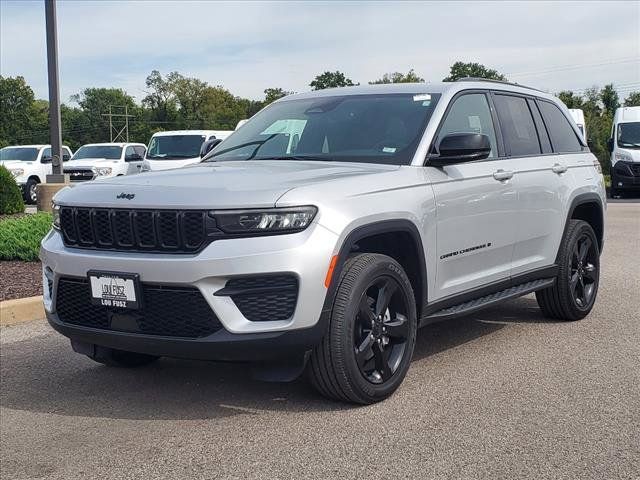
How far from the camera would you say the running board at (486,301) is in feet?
17.2

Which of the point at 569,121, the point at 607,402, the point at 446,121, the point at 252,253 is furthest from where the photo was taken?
the point at 569,121

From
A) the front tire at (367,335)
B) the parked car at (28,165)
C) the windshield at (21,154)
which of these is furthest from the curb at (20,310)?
the windshield at (21,154)

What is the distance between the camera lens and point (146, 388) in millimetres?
5195

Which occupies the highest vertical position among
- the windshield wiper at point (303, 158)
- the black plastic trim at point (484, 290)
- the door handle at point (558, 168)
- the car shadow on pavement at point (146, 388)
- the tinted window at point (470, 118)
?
the tinted window at point (470, 118)

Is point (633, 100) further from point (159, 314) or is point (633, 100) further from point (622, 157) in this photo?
point (159, 314)

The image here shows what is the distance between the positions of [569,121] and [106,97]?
5349 inches

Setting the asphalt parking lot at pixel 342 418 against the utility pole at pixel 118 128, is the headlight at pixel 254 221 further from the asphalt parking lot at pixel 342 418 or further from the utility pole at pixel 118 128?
the utility pole at pixel 118 128

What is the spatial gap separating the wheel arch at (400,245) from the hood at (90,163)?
2085 cm

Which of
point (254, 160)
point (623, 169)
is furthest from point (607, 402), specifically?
point (623, 169)

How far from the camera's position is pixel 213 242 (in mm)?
4129

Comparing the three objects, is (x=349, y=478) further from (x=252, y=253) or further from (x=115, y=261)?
(x=115, y=261)

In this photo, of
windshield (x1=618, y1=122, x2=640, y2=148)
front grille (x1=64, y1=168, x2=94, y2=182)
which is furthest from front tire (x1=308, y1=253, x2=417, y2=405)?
windshield (x1=618, y1=122, x2=640, y2=148)

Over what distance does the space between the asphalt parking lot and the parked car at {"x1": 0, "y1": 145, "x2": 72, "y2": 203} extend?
1807 cm

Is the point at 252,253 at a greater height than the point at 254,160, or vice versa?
the point at 254,160
